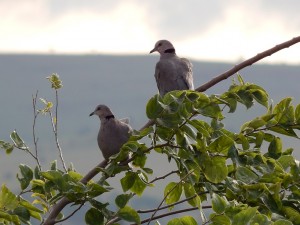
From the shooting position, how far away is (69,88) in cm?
6544

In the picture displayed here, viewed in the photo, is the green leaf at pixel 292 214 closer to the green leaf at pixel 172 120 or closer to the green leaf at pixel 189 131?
the green leaf at pixel 189 131

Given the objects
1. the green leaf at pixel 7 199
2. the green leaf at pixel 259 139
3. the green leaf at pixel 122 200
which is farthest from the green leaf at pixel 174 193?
the green leaf at pixel 7 199

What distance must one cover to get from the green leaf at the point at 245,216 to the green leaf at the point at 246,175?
408 millimetres

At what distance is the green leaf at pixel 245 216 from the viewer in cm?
400

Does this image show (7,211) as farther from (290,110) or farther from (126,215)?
(290,110)

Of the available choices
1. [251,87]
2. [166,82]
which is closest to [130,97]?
[166,82]

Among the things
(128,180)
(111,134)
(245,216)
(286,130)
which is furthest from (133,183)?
(111,134)

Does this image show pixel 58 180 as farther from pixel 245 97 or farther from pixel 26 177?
pixel 245 97

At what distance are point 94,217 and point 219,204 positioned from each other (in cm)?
73

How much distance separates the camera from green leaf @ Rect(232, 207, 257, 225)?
4.00 m

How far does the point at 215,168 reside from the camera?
4516 millimetres

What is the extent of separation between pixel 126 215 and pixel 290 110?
117 cm

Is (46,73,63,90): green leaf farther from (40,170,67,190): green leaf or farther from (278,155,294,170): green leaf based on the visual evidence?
(278,155,294,170): green leaf

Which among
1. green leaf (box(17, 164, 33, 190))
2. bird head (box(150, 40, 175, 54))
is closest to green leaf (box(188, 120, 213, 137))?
green leaf (box(17, 164, 33, 190))
